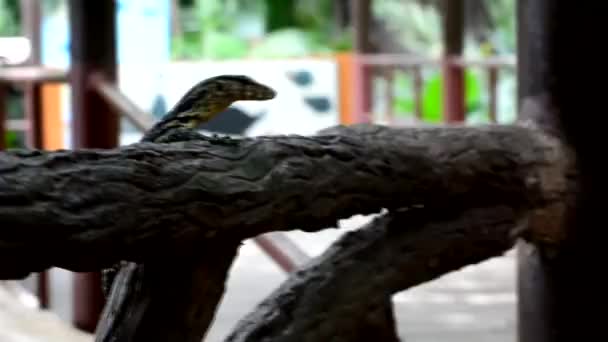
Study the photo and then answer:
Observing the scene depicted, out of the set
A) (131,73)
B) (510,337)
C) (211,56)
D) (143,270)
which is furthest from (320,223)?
(211,56)

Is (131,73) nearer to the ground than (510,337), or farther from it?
farther from it

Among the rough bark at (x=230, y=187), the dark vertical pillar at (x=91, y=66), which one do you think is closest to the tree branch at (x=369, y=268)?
the rough bark at (x=230, y=187)

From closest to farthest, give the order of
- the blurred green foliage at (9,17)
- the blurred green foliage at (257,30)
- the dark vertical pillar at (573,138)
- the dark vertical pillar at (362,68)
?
1. the dark vertical pillar at (573,138)
2. the dark vertical pillar at (362,68)
3. the blurred green foliage at (9,17)
4. the blurred green foliage at (257,30)

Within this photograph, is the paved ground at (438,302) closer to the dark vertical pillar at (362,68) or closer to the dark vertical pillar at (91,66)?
the dark vertical pillar at (91,66)

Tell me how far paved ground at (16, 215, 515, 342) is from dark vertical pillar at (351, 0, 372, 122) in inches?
87.2

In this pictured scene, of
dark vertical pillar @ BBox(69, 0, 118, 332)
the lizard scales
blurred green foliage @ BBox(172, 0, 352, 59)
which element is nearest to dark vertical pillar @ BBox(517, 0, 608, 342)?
the lizard scales

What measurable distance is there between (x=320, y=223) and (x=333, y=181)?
0.15ft

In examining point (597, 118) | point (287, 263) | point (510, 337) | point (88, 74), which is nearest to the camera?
point (597, 118)

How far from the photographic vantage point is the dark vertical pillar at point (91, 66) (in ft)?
9.42

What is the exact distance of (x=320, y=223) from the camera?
110 centimetres

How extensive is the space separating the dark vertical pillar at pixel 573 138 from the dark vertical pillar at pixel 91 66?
1.65 m

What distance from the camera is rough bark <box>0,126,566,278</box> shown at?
828mm

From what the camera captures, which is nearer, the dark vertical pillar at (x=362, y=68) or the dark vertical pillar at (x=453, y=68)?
the dark vertical pillar at (x=453, y=68)

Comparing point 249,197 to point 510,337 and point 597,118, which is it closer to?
point 597,118
